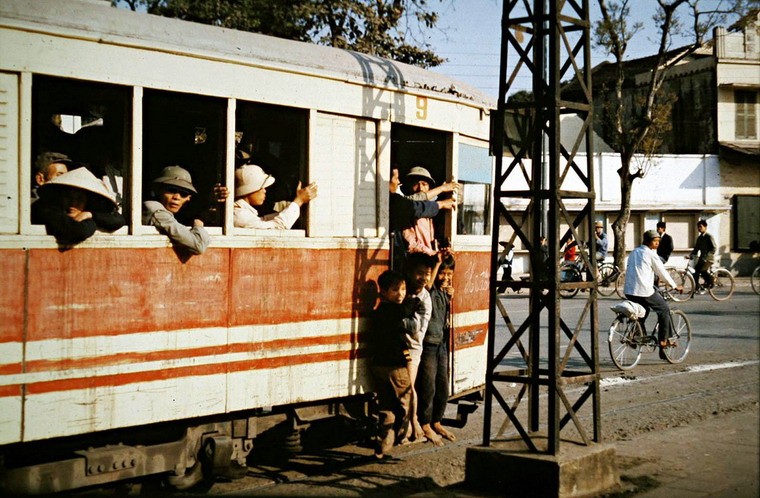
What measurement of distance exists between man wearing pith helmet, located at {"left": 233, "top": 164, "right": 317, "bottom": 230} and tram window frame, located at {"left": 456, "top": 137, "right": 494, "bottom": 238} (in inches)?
79.1

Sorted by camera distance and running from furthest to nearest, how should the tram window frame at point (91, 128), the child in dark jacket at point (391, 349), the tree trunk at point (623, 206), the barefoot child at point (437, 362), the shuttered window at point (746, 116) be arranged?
the shuttered window at point (746, 116)
the tree trunk at point (623, 206)
the barefoot child at point (437, 362)
the child in dark jacket at point (391, 349)
the tram window frame at point (91, 128)

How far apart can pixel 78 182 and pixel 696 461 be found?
208 inches

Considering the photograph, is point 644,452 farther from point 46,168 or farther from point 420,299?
point 46,168

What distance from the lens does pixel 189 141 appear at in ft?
23.0

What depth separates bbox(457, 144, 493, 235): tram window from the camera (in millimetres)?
8797

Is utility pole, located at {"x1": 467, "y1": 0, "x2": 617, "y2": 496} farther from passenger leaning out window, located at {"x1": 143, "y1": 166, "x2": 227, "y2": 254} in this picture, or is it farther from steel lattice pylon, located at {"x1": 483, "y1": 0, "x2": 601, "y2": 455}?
passenger leaning out window, located at {"x1": 143, "y1": 166, "x2": 227, "y2": 254}

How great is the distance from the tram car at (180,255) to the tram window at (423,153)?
15 cm

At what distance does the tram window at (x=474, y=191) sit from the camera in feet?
28.9

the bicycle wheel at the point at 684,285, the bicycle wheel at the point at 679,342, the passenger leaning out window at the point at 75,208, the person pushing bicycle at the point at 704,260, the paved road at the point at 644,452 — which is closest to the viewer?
the passenger leaning out window at the point at 75,208

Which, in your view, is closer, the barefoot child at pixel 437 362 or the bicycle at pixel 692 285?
the barefoot child at pixel 437 362

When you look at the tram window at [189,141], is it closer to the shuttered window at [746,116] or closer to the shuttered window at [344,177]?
the shuttered window at [344,177]

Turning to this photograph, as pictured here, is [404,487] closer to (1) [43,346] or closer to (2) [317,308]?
(2) [317,308]

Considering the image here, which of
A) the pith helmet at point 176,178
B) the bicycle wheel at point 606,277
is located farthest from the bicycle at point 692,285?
the pith helmet at point 176,178

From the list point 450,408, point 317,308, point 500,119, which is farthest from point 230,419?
point 450,408
